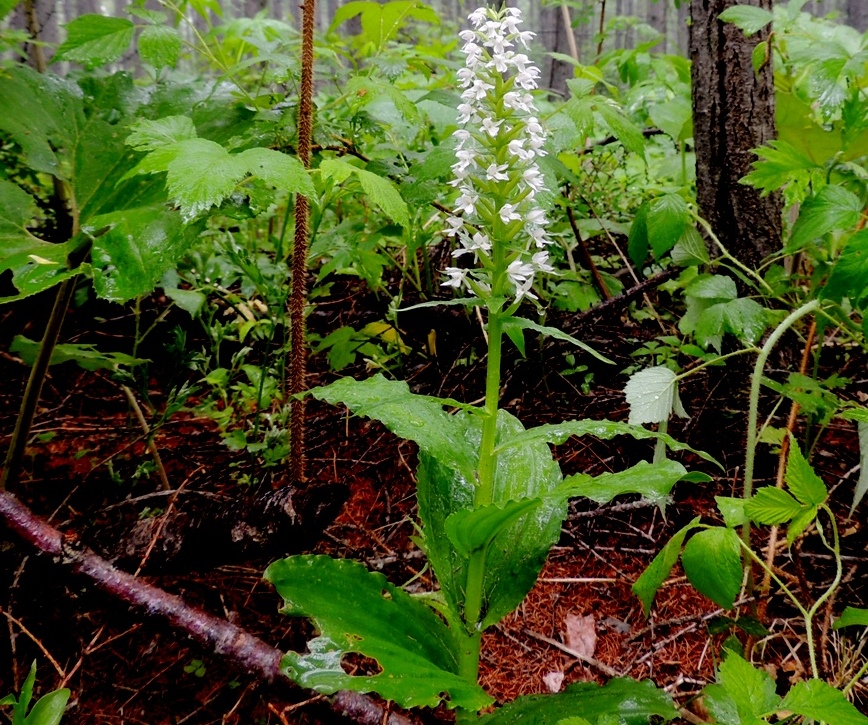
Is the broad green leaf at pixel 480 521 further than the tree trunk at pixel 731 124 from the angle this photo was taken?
No

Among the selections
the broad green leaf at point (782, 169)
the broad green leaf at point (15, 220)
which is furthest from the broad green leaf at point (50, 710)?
the broad green leaf at point (782, 169)

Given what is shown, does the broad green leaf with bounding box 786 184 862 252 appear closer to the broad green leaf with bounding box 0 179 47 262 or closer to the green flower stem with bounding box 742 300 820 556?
the green flower stem with bounding box 742 300 820 556

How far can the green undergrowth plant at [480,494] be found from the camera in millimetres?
1128

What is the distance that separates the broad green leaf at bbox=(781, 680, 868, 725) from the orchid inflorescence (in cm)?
89

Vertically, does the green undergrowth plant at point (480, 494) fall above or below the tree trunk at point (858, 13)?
below

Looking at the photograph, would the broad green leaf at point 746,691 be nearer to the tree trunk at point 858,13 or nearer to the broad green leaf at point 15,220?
the broad green leaf at point 15,220

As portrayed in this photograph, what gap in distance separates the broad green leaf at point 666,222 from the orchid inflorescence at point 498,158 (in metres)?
0.71

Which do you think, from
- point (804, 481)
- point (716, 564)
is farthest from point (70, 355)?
point (804, 481)

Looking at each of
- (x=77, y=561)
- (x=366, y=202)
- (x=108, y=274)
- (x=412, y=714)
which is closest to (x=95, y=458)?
(x=77, y=561)

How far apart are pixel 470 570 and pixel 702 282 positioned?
4.38ft

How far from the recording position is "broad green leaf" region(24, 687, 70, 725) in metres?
1.12

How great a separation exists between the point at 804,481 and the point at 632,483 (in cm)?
32

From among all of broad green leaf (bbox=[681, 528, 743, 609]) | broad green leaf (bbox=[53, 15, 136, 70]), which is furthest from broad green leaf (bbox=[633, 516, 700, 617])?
broad green leaf (bbox=[53, 15, 136, 70])

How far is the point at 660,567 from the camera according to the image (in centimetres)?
120
